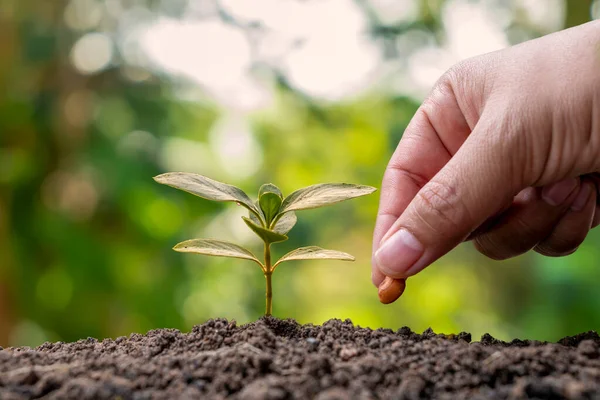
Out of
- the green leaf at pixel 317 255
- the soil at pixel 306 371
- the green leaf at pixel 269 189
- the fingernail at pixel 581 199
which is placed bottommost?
the soil at pixel 306 371

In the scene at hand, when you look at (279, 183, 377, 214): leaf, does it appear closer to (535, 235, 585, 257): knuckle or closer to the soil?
the soil

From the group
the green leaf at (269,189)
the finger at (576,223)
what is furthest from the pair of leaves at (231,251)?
the finger at (576,223)

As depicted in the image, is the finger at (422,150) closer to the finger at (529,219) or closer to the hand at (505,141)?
the hand at (505,141)

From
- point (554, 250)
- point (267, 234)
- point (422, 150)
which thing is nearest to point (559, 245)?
point (554, 250)

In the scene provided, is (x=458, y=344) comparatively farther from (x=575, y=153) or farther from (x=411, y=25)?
(x=411, y=25)

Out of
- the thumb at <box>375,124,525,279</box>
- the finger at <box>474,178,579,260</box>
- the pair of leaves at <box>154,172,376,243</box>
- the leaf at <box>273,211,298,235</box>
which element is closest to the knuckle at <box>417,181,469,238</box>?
the thumb at <box>375,124,525,279</box>

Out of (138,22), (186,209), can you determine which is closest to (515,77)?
(186,209)

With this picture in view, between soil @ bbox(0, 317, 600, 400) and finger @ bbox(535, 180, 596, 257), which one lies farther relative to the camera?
finger @ bbox(535, 180, 596, 257)

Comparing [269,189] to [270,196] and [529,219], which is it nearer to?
[270,196]
